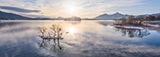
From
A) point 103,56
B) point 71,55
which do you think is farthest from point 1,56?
point 103,56

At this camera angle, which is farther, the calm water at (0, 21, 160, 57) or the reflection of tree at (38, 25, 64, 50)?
the reflection of tree at (38, 25, 64, 50)

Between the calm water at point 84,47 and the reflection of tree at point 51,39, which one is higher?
the reflection of tree at point 51,39

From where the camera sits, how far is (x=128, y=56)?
79.5 ft

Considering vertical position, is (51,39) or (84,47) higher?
(51,39)

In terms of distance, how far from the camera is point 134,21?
360 ft

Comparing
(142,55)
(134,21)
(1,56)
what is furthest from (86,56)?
(134,21)

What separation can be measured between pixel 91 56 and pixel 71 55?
99.9 inches

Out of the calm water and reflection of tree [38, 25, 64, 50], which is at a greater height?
reflection of tree [38, 25, 64, 50]

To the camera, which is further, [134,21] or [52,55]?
[134,21]

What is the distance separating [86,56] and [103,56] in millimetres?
2055

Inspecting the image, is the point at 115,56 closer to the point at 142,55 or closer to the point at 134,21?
the point at 142,55

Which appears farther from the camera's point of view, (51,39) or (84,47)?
(51,39)

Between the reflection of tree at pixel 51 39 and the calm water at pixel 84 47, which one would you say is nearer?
the calm water at pixel 84 47

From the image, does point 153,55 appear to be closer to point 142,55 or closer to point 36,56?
point 142,55
